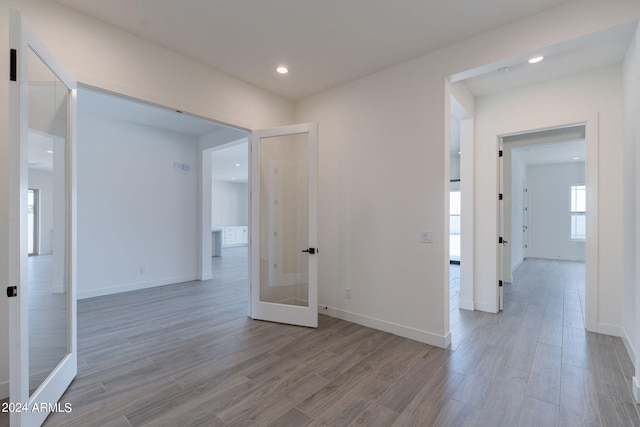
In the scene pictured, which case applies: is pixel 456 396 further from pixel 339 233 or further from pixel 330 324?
pixel 339 233

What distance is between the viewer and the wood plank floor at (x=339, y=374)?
196cm

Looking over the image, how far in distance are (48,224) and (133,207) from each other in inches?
126

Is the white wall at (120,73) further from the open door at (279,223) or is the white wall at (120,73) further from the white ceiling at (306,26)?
the open door at (279,223)

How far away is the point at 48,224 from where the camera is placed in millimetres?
2328

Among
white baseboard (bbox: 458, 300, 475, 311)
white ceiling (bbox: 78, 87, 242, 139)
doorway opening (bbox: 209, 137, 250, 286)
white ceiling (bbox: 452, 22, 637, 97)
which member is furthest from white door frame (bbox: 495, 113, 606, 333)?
doorway opening (bbox: 209, 137, 250, 286)

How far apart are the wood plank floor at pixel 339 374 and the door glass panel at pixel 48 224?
0.46 m

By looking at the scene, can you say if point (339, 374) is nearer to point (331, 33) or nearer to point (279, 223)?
point (279, 223)

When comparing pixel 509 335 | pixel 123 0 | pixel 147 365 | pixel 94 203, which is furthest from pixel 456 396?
pixel 94 203

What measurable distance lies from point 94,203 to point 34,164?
3632 mm

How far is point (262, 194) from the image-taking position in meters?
3.83

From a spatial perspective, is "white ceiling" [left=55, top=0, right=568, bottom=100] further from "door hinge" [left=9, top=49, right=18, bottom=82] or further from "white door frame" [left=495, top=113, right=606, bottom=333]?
"white door frame" [left=495, top=113, right=606, bottom=333]

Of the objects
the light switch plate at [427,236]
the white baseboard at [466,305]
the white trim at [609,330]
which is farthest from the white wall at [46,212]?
the white trim at [609,330]

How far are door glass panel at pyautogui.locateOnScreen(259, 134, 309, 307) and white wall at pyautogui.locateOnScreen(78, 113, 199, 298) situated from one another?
9.72 ft

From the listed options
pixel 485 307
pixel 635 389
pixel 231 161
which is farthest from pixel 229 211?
pixel 635 389
